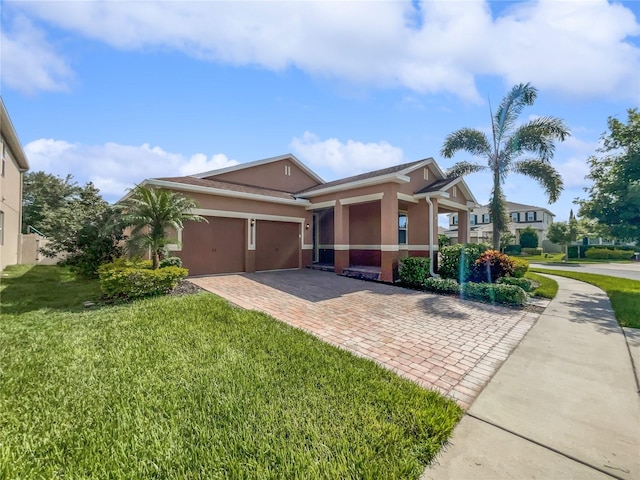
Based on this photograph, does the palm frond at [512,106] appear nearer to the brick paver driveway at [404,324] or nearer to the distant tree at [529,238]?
the brick paver driveway at [404,324]

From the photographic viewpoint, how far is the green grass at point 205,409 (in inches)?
89.7

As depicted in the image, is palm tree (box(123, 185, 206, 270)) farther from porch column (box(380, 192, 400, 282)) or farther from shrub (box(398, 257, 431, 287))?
shrub (box(398, 257, 431, 287))

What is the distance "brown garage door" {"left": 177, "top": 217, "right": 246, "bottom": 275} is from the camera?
11.4 meters

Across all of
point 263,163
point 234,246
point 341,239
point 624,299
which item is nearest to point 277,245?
point 234,246

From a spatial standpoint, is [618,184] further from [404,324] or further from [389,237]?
[404,324]

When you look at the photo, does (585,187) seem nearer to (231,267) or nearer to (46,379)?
(231,267)

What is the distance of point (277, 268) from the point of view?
13.8 m

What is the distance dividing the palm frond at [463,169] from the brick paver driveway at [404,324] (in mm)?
8884

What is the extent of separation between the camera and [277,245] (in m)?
13.8

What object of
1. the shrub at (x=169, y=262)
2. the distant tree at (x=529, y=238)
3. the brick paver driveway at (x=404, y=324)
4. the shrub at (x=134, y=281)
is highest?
the distant tree at (x=529, y=238)

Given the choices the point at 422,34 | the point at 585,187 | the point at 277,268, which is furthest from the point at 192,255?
the point at 585,187

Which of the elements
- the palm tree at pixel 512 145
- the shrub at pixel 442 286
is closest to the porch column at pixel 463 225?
the palm tree at pixel 512 145

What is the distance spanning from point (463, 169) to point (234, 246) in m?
12.8

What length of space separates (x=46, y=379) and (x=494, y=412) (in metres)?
5.47
